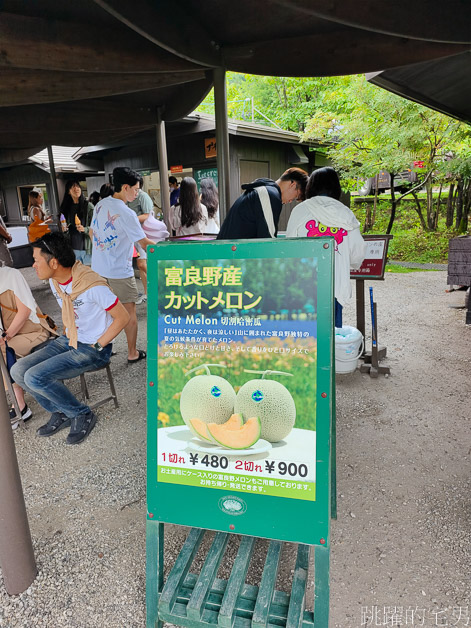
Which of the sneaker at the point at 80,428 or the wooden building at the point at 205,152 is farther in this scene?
the wooden building at the point at 205,152

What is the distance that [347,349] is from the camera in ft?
12.8

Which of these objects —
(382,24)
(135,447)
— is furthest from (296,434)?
(382,24)

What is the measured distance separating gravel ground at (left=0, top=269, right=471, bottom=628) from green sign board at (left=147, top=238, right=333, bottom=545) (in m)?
0.54

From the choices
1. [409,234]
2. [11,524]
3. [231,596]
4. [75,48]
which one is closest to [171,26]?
[75,48]

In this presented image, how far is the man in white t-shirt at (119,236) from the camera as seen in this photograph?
14.0 feet

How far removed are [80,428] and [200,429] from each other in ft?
6.37

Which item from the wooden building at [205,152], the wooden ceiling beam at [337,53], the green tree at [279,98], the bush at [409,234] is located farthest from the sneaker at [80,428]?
the green tree at [279,98]

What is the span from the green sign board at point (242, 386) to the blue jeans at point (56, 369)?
169 centimetres

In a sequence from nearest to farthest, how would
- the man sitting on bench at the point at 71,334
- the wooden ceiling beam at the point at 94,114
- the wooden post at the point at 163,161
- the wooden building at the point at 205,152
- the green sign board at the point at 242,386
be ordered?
the green sign board at the point at 242,386 < the man sitting on bench at the point at 71,334 < the wooden ceiling beam at the point at 94,114 < the wooden post at the point at 163,161 < the wooden building at the point at 205,152

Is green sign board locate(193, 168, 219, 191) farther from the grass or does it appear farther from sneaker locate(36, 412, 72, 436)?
sneaker locate(36, 412, 72, 436)

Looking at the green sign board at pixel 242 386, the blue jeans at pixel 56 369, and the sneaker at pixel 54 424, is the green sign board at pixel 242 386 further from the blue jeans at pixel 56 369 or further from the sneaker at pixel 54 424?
the sneaker at pixel 54 424

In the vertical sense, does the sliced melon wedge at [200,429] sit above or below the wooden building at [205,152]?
below

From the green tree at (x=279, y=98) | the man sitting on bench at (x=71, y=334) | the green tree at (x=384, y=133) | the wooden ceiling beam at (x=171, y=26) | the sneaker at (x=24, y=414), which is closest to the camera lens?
the wooden ceiling beam at (x=171, y=26)

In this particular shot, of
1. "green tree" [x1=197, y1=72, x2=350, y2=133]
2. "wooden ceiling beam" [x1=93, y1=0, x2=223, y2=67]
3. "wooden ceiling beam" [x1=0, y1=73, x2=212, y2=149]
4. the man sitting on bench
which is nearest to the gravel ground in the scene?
the man sitting on bench
